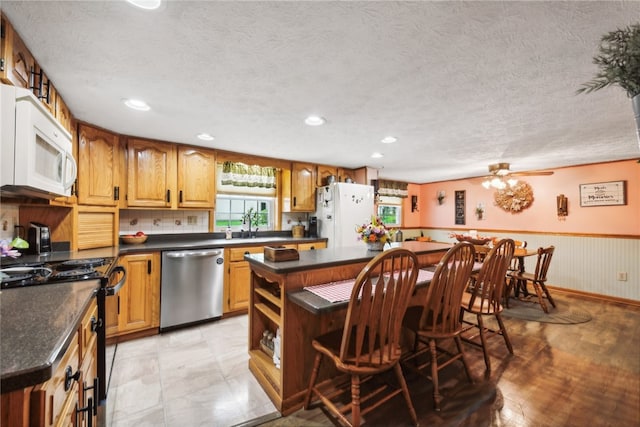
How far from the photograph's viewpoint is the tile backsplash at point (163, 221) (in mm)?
3078

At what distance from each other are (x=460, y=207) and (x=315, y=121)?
14.6 ft

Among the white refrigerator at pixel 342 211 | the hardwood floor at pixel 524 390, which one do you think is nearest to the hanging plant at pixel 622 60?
the hardwood floor at pixel 524 390

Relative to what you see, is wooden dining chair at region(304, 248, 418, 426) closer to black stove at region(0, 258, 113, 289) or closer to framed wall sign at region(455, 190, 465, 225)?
black stove at region(0, 258, 113, 289)

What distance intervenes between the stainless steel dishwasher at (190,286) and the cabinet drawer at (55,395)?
181 centimetres

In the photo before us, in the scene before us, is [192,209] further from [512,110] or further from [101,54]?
[512,110]

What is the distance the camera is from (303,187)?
13.4 ft

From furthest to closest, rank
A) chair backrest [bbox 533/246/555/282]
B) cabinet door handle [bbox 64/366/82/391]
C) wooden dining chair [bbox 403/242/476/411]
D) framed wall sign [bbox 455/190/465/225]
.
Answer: framed wall sign [bbox 455/190/465/225]
chair backrest [bbox 533/246/555/282]
wooden dining chair [bbox 403/242/476/411]
cabinet door handle [bbox 64/366/82/391]

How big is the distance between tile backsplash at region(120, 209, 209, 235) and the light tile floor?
1.23 metres

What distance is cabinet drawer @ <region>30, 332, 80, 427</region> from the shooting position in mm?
636

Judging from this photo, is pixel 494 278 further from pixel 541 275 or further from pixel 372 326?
pixel 541 275

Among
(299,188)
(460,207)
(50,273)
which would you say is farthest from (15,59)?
(460,207)

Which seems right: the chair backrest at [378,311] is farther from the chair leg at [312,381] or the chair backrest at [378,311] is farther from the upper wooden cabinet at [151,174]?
the upper wooden cabinet at [151,174]

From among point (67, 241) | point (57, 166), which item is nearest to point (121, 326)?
point (67, 241)

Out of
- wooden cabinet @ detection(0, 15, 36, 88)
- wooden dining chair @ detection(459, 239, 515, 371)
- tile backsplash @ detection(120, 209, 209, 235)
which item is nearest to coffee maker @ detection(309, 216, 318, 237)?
tile backsplash @ detection(120, 209, 209, 235)
